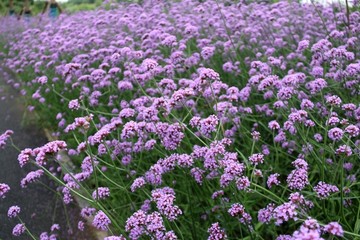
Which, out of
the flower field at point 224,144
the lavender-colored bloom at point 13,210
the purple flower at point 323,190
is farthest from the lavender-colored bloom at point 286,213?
the lavender-colored bloom at point 13,210

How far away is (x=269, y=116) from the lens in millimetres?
3508

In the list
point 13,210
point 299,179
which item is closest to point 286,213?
point 299,179

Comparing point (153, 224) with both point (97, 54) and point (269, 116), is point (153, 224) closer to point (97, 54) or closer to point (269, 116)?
point (269, 116)

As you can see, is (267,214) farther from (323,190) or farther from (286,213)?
(286,213)

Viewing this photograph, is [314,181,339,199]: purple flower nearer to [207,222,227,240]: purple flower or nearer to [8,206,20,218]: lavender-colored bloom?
[207,222,227,240]: purple flower

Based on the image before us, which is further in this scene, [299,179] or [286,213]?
[299,179]

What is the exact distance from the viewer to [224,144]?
2488 millimetres

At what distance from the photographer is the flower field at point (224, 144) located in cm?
203

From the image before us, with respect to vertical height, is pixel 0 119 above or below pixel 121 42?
below

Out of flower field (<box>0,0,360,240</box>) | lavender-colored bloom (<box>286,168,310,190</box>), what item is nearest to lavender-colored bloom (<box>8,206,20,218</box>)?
flower field (<box>0,0,360,240</box>)

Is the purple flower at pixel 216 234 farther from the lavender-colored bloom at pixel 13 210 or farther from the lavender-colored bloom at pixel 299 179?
the lavender-colored bloom at pixel 13 210

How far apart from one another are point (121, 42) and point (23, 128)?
222 cm

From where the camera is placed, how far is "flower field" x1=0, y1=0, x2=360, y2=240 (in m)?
2.03

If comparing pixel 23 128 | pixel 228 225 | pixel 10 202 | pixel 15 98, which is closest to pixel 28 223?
pixel 10 202
